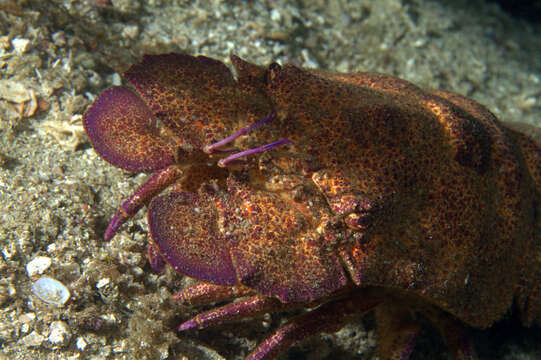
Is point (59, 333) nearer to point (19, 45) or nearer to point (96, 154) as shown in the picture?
point (96, 154)

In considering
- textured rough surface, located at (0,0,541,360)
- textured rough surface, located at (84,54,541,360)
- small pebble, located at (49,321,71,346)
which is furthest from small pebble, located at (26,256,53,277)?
textured rough surface, located at (84,54,541,360)

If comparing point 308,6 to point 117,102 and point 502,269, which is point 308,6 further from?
point 502,269

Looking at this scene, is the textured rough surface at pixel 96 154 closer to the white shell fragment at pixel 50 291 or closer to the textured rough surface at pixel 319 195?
the white shell fragment at pixel 50 291

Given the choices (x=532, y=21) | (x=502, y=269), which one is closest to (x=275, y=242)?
(x=502, y=269)

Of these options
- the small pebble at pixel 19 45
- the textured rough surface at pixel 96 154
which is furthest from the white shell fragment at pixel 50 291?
the small pebble at pixel 19 45

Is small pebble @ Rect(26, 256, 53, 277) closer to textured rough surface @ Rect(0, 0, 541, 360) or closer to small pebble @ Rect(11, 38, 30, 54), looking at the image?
textured rough surface @ Rect(0, 0, 541, 360)

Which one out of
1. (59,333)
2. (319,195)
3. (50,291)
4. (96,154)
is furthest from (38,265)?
(319,195)
